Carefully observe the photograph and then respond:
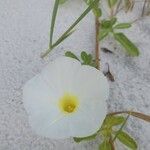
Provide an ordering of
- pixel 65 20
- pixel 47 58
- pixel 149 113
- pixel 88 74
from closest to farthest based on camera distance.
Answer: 1. pixel 88 74
2. pixel 149 113
3. pixel 47 58
4. pixel 65 20

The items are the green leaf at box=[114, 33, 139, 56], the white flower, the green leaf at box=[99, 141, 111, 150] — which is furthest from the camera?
the green leaf at box=[114, 33, 139, 56]

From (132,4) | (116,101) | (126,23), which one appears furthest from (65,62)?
(132,4)

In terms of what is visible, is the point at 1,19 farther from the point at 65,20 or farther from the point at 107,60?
the point at 107,60

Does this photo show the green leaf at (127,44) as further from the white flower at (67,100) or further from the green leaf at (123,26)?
the white flower at (67,100)

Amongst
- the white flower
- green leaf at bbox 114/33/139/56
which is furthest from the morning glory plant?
green leaf at bbox 114/33/139/56

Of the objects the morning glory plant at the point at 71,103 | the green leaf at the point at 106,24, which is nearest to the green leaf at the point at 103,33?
the green leaf at the point at 106,24

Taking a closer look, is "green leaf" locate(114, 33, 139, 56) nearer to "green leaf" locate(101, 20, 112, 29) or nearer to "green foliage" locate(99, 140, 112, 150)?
"green leaf" locate(101, 20, 112, 29)

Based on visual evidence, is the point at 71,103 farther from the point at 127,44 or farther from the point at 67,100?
the point at 127,44
